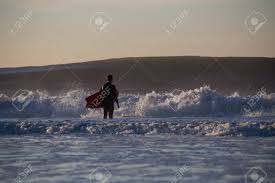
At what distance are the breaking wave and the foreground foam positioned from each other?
4.39m

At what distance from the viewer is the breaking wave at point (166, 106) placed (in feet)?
62.6

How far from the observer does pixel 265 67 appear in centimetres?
4038

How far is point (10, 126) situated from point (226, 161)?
765cm

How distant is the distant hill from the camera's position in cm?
3531

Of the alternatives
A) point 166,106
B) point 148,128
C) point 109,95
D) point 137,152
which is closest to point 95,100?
point 109,95

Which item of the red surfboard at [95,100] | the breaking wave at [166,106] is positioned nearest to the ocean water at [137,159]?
the red surfboard at [95,100]

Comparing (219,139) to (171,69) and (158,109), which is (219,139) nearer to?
(158,109)

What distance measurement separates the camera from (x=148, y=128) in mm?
12961

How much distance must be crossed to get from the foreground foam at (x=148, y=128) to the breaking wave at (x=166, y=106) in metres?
4.39

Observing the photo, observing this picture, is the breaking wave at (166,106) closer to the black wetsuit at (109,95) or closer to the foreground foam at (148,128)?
the foreground foam at (148,128)

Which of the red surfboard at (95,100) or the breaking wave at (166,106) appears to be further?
the breaking wave at (166,106)

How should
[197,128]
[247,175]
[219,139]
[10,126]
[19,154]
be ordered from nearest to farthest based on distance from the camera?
[247,175]
[19,154]
[219,139]
[197,128]
[10,126]

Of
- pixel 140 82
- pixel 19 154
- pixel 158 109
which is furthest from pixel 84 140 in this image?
pixel 140 82

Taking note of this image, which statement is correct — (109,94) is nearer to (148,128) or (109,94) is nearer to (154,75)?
(148,128)
